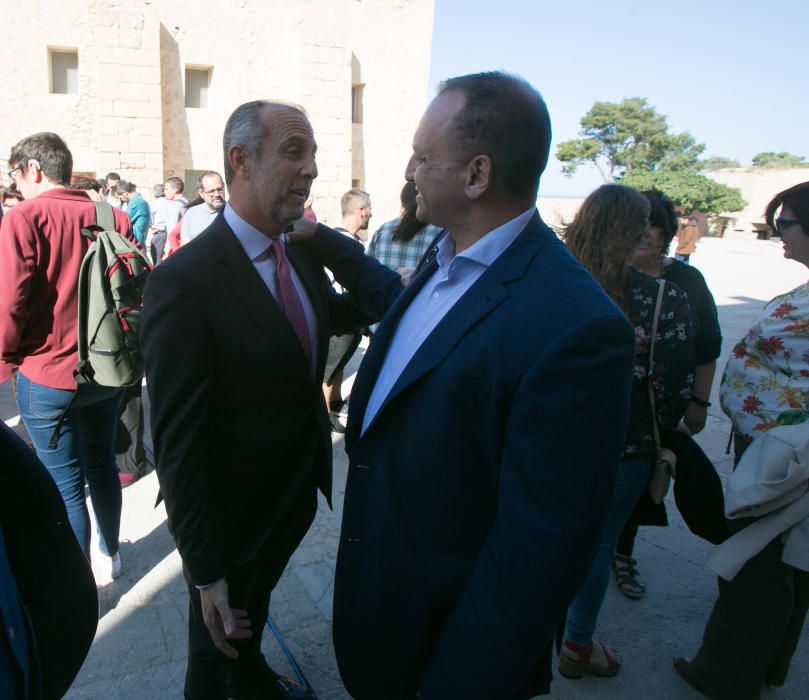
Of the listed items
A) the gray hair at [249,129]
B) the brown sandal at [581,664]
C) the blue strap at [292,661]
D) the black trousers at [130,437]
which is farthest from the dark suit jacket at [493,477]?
the black trousers at [130,437]

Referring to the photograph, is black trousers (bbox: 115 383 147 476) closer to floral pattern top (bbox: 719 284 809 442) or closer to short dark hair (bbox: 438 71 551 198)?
short dark hair (bbox: 438 71 551 198)

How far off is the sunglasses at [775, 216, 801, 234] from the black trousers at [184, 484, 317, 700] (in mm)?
2009

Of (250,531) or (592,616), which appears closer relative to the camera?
(250,531)

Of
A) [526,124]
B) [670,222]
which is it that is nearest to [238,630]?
[526,124]

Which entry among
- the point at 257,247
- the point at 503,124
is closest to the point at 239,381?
the point at 257,247

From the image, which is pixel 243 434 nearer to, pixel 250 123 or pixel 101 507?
pixel 250 123

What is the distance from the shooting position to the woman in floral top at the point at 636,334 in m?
2.21

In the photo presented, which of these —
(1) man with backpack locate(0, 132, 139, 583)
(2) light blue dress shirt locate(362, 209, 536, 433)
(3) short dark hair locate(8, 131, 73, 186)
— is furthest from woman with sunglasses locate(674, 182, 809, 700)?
(3) short dark hair locate(8, 131, 73, 186)

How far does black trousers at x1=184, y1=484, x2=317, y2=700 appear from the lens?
181 centimetres

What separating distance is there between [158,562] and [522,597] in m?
2.53

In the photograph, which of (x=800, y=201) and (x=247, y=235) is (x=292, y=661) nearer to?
(x=247, y=235)

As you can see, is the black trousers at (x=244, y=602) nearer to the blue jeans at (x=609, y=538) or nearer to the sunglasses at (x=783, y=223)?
the blue jeans at (x=609, y=538)

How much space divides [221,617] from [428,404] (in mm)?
973

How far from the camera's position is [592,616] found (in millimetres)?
2375
